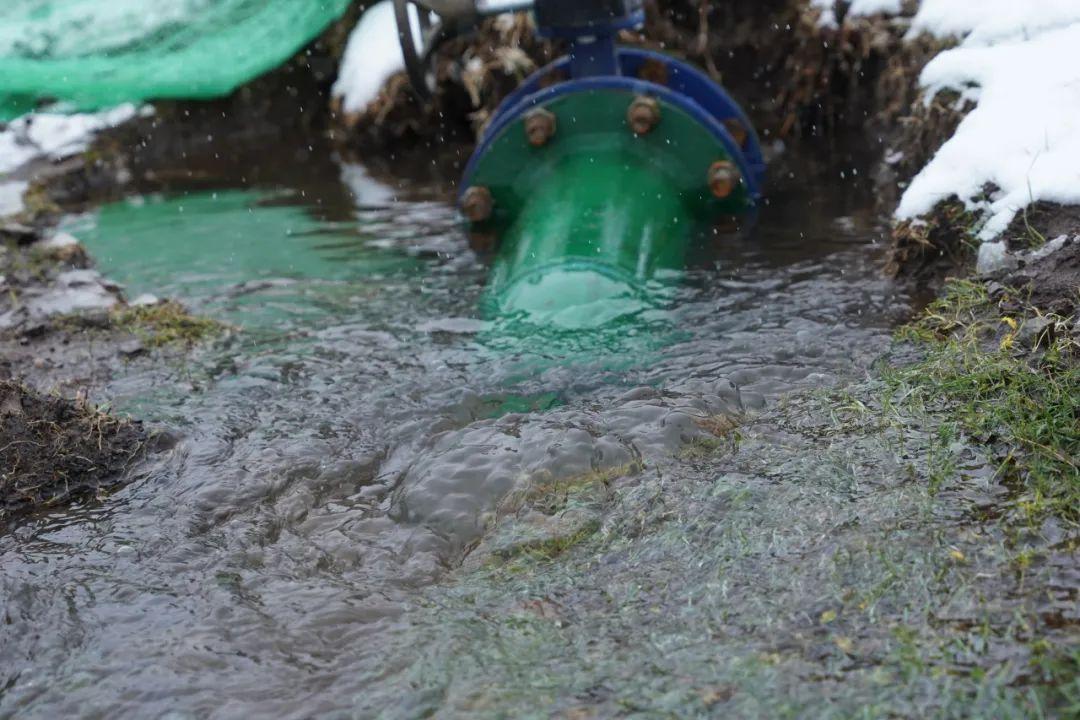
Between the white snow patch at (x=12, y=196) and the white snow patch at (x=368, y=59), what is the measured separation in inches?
104

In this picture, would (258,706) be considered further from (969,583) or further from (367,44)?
(367,44)

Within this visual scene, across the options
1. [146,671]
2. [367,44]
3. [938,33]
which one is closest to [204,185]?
[367,44]

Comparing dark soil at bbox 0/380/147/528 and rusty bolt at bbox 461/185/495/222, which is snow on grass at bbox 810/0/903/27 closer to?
rusty bolt at bbox 461/185/495/222

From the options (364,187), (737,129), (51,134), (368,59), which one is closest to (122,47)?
(364,187)

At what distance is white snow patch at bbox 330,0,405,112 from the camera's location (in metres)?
8.55

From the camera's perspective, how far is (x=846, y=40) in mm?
7164

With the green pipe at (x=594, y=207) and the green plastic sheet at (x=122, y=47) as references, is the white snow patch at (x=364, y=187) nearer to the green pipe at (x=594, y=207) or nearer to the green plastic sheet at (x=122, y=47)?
the green plastic sheet at (x=122, y=47)

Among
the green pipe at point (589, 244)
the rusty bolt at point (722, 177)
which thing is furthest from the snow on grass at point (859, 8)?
the green pipe at point (589, 244)

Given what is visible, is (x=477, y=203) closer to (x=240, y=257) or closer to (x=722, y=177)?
(x=722, y=177)

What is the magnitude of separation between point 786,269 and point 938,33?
2141mm

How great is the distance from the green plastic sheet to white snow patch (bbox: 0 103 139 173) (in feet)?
7.14

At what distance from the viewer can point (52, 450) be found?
330 centimetres

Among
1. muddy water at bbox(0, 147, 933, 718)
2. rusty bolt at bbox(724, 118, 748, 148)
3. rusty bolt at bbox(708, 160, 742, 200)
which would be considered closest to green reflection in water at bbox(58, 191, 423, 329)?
muddy water at bbox(0, 147, 933, 718)

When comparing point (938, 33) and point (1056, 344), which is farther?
point (938, 33)
